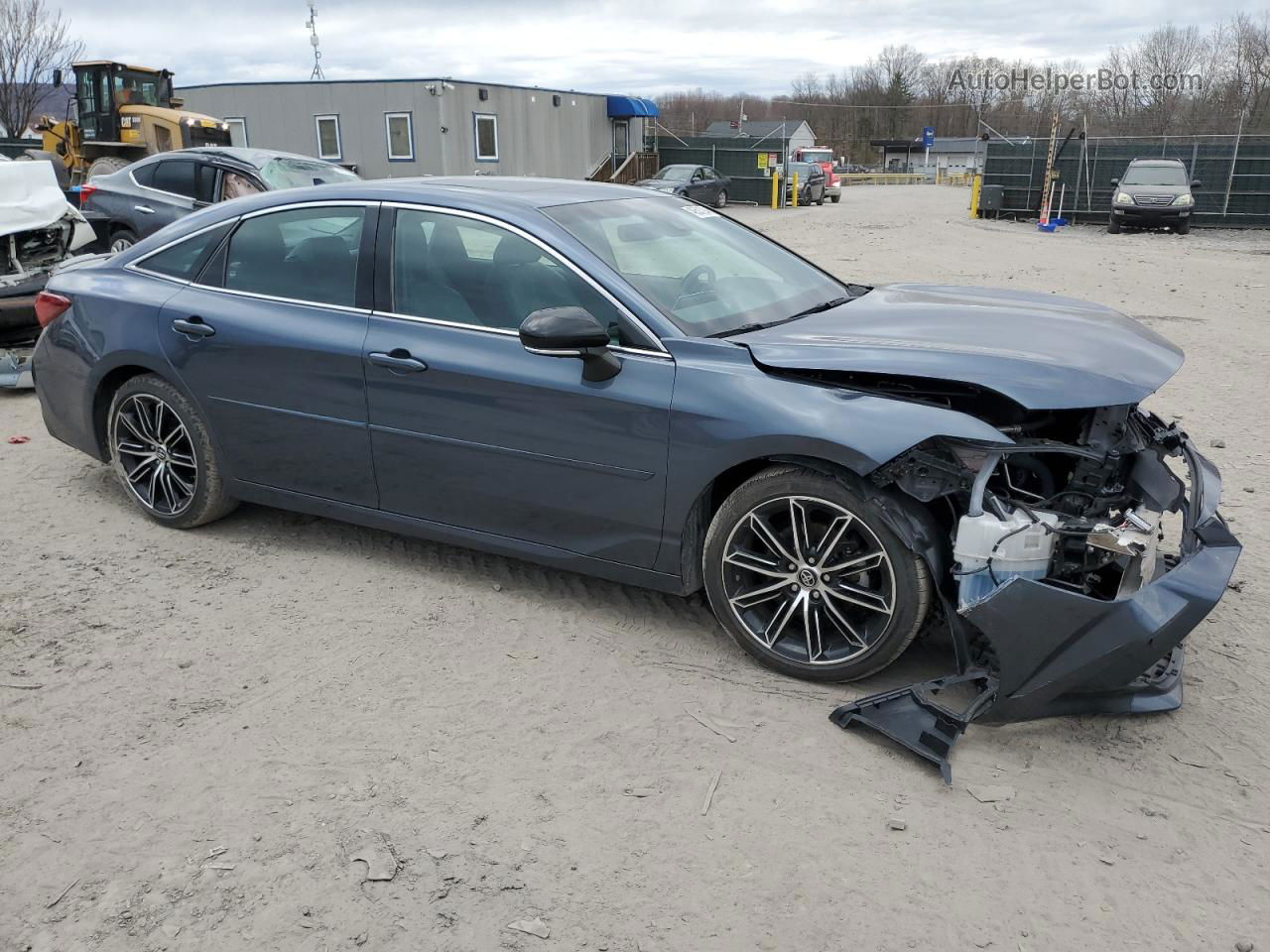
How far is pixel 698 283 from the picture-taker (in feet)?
13.3

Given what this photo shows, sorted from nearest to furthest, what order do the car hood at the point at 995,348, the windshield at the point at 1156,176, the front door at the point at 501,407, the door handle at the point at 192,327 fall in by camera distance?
the car hood at the point at 995,348 < the front door at the point at 501,407 < the door handle at the point at 192,327 < the windshield at the point at 1156,176

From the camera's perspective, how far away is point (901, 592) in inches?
128

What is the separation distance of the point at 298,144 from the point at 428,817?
31200mm

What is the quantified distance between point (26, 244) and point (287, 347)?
5.89 meters

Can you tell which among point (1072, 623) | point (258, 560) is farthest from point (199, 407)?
point (1072, 623)

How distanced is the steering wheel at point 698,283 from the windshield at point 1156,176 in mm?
23250

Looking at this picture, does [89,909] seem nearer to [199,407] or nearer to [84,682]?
[84,682]

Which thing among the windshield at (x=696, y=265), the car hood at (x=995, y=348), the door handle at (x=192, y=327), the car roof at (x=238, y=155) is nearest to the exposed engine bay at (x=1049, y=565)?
the car hood at (x=995, y=348)

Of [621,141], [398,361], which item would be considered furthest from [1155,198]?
[398,361]

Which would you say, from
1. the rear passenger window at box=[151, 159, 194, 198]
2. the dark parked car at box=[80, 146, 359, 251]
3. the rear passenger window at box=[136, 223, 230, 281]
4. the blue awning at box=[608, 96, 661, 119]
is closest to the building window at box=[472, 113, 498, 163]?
the blue awning at box=[608, 96, 661, 119]

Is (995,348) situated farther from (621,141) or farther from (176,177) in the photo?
(621,141)

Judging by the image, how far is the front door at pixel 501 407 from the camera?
3639 millimetres

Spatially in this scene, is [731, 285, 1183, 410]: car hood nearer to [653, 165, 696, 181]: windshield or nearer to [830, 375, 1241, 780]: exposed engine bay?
[830, 375, 1241, 780]: exposed engine bay

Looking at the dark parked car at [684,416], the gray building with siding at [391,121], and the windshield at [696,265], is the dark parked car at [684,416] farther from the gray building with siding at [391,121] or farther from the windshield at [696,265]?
the gray building with siding at [391,121]
